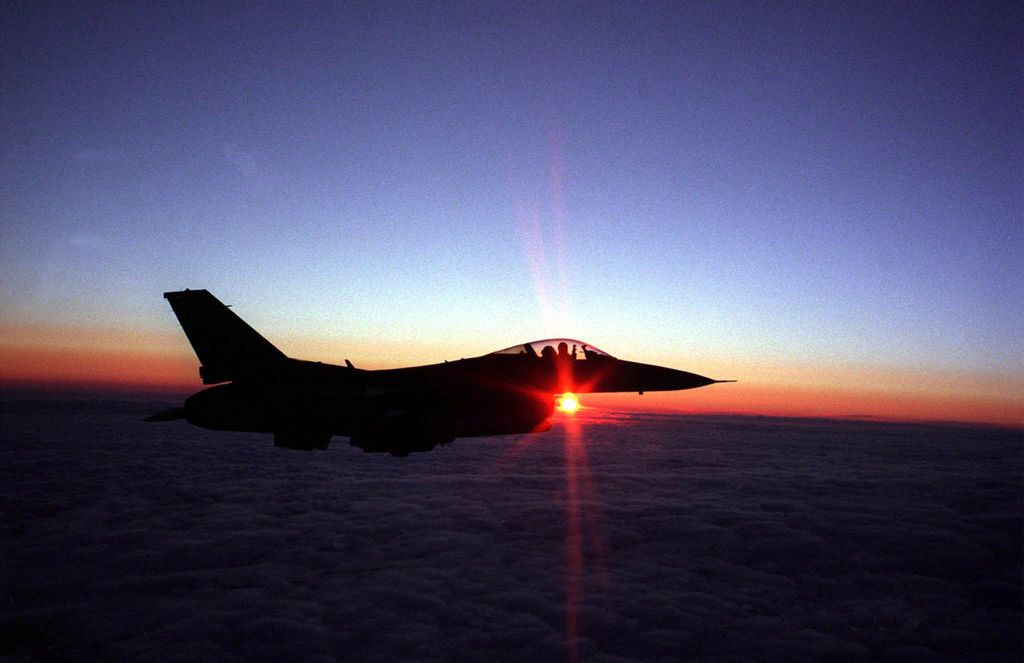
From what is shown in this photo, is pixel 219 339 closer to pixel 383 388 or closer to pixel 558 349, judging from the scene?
pixel 383 388

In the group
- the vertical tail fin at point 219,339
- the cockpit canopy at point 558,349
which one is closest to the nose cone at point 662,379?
the cockpit canopy at point 558,349

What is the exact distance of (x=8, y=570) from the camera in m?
13.1

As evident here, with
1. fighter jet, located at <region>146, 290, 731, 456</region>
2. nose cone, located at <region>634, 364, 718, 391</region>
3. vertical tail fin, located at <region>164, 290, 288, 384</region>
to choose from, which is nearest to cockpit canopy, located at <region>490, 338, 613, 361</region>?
fighter jet, located at <region>146, 290, 731, 456</region>

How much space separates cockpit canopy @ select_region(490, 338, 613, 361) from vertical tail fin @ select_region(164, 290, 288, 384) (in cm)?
829

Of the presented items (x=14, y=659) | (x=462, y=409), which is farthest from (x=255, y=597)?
(x=462, y=409)

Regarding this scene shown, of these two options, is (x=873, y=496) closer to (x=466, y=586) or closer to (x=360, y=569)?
(x=466, y=586)

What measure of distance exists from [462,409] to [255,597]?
7.02 metres

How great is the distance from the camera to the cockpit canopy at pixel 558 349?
1736 centimetres

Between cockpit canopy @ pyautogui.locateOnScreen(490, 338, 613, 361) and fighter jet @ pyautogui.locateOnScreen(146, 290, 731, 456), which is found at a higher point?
cockpit canopy @ pyautogui.locateOnScreen(490, 338, 613, 361)

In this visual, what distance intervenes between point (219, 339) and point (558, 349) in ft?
39.1

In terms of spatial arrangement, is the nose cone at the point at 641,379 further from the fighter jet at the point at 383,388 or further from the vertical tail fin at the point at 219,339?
the vertical tail fin at the point at 219,339

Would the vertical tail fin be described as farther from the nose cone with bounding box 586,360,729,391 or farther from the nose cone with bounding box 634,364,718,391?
the nose cone with bounding box 634,364,718,391

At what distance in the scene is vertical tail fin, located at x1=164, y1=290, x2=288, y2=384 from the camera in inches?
712

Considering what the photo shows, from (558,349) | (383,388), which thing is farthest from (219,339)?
(558,349)
